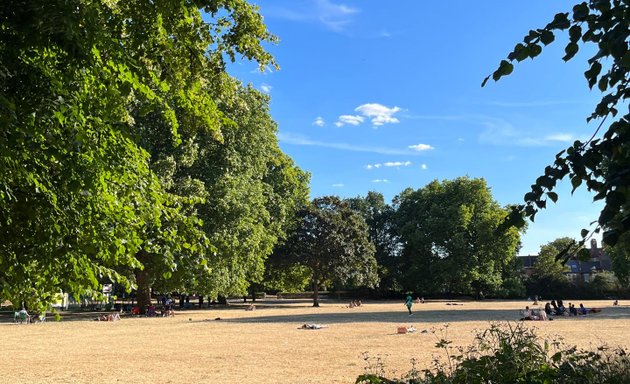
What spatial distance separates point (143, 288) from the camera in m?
39.6

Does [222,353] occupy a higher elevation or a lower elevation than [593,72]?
lower

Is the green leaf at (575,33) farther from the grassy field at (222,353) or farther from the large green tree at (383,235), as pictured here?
the large green tree at (383,235)

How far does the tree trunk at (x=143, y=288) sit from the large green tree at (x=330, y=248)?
17366 millimetres

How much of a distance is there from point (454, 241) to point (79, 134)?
65.0 meters

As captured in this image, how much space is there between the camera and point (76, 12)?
5379 millimetres

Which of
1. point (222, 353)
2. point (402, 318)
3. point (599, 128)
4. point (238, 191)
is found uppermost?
point (238, 191)

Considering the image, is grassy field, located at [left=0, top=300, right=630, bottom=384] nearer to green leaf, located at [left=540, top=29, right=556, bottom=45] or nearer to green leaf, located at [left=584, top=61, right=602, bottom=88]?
green leaf, located at [left=584, top=61, right=602, bottom=88]

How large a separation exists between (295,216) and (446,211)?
24844 mm

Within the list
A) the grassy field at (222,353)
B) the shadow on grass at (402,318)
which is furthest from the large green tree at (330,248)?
the grassy field at (222,353)

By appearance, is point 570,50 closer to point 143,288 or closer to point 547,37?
point 547,37

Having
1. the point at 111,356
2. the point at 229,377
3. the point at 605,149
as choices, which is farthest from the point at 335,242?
the point at 605,149

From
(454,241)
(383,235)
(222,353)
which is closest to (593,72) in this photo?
(222,353)

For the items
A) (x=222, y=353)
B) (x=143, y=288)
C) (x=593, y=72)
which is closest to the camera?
(x=593, y=72)

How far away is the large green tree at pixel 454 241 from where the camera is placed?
66.4m
